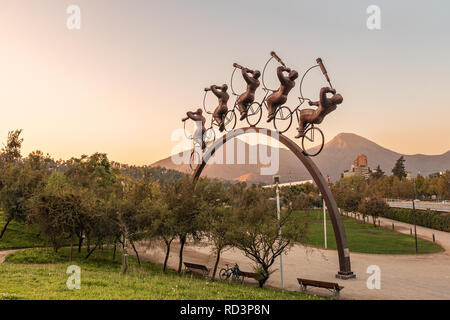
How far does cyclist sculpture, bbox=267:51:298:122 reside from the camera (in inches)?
770

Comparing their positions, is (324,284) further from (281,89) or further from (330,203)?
(281,89)

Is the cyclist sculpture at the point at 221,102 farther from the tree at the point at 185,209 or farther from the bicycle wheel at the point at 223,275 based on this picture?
the bicycle wheel at the point at 223,275

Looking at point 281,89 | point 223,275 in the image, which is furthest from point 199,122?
point 223,275

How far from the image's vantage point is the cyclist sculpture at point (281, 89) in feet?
64.2

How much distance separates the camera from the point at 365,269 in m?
21.9

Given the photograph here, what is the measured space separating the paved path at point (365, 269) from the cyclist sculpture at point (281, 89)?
8.94 meters

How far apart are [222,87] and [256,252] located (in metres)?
13.5

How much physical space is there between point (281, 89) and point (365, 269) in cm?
1313

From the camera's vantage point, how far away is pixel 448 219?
43.9 metres

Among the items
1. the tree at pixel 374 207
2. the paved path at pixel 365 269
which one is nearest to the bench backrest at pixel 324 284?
the paved path at pixel 365 269

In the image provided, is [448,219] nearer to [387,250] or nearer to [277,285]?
[387,250]

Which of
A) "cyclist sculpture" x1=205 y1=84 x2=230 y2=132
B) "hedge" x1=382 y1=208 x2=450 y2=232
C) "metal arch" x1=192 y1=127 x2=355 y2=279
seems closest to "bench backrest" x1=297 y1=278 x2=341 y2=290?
"metal arch" x1=192 y1=127 x2=355 y2=279
